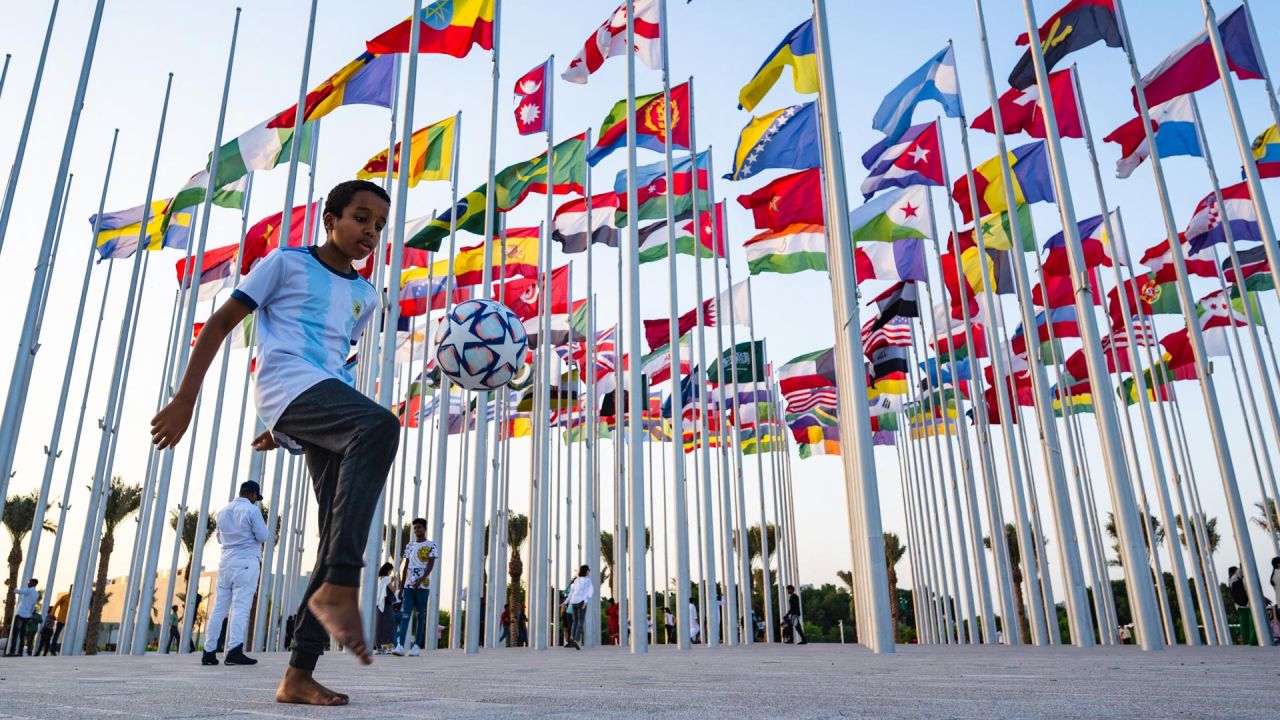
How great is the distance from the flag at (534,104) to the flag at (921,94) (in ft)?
18.9

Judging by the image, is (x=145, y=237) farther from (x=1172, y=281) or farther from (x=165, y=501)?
(x=1172, y=281)

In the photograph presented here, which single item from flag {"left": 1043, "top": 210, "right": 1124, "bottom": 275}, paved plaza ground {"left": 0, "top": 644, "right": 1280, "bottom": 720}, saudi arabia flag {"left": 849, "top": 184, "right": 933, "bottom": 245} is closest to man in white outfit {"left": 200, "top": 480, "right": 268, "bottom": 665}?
paved plaza ground {"left": 0, "top": 644, "right": 1280, "bottom": 720}

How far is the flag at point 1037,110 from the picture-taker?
1303cm

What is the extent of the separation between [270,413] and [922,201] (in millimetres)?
15211

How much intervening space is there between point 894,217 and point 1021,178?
2320mm

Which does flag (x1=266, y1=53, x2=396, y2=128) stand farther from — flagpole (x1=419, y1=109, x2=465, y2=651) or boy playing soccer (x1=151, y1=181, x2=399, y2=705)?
boy playing soccer (x1=151, y1=181, x2=399, y2=705)

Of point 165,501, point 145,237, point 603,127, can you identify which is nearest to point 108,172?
point 145,237

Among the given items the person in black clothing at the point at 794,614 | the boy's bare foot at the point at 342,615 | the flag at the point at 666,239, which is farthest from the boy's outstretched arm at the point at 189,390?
the person in black clothing at the point at 794,614

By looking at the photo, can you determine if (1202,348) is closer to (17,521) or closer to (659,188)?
(659,188)

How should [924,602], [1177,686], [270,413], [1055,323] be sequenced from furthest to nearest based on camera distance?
[924,602] < [1055,323] < [1177,686] < [270,413]

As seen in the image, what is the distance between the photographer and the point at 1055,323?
1947 cm

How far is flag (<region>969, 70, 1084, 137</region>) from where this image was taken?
13031 mm

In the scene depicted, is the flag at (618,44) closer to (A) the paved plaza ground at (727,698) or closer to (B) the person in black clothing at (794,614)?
(A) the paved plaza ground at (727,698)

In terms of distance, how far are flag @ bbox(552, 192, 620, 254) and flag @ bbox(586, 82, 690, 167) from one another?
322 cm
